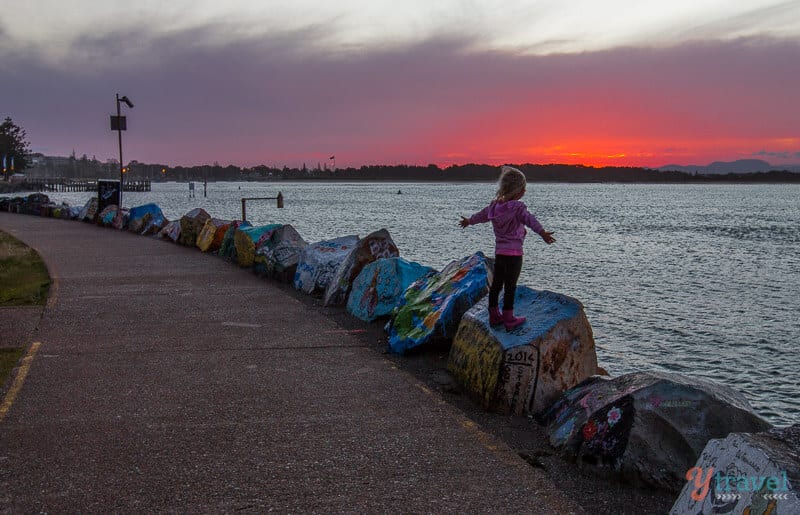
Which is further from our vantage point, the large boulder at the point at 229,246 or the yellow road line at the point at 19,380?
the large boulder at the point at 229,246

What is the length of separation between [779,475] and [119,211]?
26.8 meters

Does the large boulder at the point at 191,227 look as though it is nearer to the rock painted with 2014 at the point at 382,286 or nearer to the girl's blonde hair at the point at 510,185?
the rock painted with 2014 at the point at 382,286

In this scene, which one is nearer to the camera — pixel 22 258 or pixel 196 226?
pixel 22 258

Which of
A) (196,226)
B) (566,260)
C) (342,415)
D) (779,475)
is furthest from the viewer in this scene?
(566,260)

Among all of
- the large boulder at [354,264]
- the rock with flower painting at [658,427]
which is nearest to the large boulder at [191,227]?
the large boulder at [354,264]

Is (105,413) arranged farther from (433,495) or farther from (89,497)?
(433,495)

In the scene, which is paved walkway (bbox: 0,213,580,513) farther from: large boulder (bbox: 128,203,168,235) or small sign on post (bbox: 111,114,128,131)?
small sign on post (bbox: 111,114,128,131)

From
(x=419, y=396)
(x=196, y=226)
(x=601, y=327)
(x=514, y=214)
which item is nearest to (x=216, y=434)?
(x=419, y=396)

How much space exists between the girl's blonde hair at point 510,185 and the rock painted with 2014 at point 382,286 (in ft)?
9.58

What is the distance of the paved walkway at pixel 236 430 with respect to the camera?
407cm

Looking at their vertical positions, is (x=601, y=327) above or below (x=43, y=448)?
below

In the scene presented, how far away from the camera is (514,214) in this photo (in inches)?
241

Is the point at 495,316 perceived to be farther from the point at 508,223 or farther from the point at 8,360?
the point at 8,360

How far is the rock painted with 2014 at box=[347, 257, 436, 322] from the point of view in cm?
905
